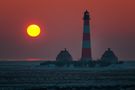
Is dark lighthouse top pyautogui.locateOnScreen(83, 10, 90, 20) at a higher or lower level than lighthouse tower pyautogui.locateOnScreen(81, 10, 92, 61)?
higher

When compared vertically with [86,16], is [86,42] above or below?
below

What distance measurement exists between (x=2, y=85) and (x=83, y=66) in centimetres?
5179

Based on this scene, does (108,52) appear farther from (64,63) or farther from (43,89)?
(43,89)

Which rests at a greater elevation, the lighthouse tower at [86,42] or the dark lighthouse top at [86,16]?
the dark lighthouse top at [86,16]

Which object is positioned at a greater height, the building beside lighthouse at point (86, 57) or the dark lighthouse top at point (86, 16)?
the dark lighthouse top at point (86, 16)

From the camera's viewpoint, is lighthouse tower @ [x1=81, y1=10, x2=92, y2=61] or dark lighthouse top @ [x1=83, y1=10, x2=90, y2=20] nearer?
lighthouse tower @ [x1=81, y1=10, x2=92, y2=61]

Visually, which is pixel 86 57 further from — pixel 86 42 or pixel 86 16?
pixel 86 16

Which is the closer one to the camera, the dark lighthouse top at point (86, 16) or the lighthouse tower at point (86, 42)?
the lighthouse tower at point (86, 42)

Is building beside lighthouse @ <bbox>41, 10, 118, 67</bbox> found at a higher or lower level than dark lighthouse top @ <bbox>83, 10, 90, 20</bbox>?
lower

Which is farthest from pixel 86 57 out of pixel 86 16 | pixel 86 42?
pixel 86 16

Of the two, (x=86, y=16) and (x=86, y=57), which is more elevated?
(x=86, y=16)

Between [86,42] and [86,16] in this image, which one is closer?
[86,42]

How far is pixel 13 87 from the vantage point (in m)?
71.4

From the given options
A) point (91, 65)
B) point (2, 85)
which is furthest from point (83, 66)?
point (2, 85)
